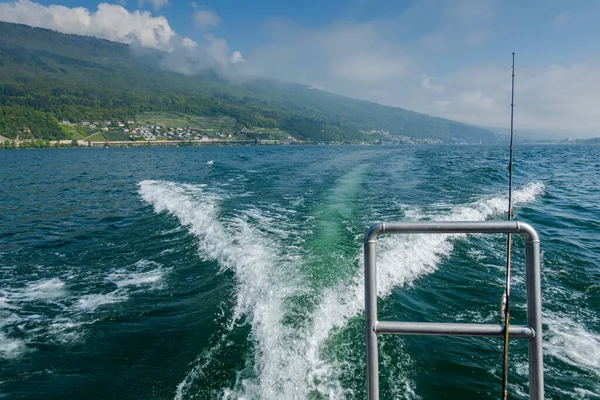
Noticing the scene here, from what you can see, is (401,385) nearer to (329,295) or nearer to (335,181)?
(329,295)

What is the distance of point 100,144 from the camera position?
390 feet

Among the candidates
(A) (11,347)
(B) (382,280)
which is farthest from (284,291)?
→ (A) (11,347)

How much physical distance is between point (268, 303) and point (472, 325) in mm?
5908

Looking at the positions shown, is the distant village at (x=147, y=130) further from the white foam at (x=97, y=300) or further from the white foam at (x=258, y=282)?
the white foam at (x=97, y=300)

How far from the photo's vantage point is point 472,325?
5.72ft

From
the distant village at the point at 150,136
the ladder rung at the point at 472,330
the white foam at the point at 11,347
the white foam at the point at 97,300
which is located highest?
the distant village at the point at 150,136

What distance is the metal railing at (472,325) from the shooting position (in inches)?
66.5

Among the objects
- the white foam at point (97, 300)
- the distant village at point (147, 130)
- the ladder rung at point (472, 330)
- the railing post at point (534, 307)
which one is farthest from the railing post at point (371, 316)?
the distant village at point (147, 130)

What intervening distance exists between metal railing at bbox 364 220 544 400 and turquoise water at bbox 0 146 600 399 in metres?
3.63

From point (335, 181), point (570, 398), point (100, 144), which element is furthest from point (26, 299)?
point (100, 144)

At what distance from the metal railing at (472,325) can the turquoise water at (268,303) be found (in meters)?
3.63

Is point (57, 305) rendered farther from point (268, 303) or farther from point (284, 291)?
point (284, 291)

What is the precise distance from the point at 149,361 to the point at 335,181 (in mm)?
20947

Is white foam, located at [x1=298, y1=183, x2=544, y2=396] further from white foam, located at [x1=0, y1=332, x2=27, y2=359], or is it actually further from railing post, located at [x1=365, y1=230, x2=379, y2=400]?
white foam, located at [x1=0, y1=332, x2=27, y2=359]
